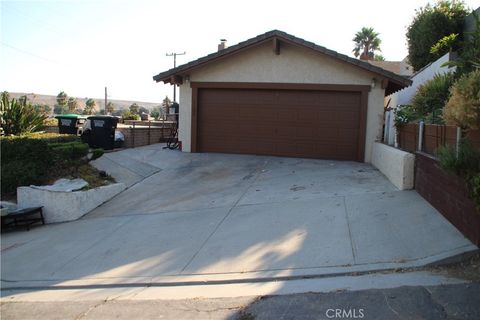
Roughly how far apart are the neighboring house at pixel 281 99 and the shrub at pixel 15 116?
4.28 meters

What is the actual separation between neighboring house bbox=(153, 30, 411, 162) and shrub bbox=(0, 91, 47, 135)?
4284 millimetres

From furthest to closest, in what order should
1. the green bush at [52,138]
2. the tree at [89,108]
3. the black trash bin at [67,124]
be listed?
the tree at [89,108]
the black trash bin at [67,124]
the green bush at [52,138]

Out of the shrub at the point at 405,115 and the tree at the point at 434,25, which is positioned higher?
the tree at the point at 434,25

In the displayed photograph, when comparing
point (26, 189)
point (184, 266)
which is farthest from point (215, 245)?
point (26, 189)

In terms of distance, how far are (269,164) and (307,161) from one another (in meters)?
1.24

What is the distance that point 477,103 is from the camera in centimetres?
564

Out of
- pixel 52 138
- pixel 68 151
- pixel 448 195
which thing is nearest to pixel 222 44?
pixel 52 138

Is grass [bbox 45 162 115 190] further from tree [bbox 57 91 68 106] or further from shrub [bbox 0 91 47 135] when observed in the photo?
tree [bbox 57 91 68 106]

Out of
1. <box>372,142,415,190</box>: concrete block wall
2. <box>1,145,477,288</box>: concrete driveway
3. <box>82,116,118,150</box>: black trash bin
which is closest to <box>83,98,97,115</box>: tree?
<box>82,116,118,150</box>: black trash bin

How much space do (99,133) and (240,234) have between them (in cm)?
1004

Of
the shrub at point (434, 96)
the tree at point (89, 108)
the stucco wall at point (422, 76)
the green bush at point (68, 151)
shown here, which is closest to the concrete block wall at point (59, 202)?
the green bush at point (68, 151)

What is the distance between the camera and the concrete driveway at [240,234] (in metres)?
6.17

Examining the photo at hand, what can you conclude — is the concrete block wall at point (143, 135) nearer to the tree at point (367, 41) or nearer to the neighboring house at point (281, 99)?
the neighboring house at point (281, 99)

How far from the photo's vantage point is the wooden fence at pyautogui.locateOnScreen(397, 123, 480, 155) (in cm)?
629
